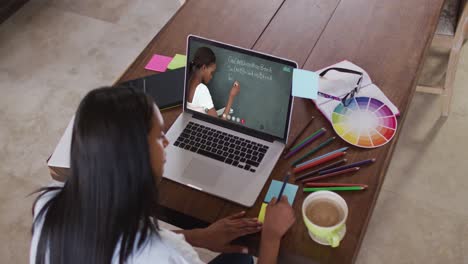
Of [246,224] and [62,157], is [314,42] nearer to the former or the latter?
[246,224]

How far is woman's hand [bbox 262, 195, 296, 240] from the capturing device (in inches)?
43.5

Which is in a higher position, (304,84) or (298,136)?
(304,84)

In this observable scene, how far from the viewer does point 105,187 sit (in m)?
0.85

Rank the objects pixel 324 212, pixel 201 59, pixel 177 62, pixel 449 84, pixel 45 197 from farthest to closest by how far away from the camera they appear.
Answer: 1. pixel 449 84
2. pixel 177 62
3. pixel 201 59
4. pixel 324 212
5. pixel 45 197

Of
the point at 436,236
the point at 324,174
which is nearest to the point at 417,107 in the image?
the point at 436,236

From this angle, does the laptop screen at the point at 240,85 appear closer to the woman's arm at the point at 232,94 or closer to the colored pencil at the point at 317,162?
the woman's arm at the point at 232,94

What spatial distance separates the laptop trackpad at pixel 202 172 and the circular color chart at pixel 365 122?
36 cm

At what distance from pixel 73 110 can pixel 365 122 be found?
165cm

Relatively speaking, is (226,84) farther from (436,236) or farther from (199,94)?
(436,236)

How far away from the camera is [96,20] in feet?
9.64

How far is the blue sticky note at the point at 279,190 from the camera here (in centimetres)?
120

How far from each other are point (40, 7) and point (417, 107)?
7.80ft

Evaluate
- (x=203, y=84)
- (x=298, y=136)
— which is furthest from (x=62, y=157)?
(x=298, y=136)

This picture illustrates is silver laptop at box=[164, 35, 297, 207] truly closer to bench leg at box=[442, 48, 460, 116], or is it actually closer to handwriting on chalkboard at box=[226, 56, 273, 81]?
handwriting on chalkboard at box=[226, 56, 273, 81]
